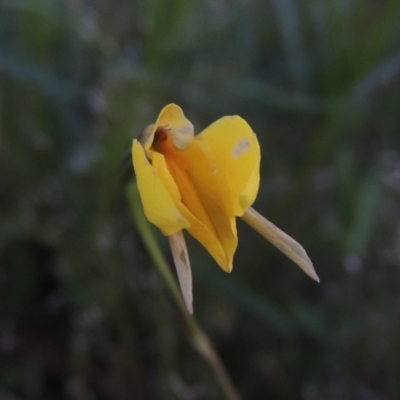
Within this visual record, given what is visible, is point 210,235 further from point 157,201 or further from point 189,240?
point 189,240

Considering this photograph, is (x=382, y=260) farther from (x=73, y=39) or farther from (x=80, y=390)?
(x=73, y=39)

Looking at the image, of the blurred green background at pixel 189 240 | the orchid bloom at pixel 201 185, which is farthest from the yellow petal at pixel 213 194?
the blurred green background at pixel 189 240

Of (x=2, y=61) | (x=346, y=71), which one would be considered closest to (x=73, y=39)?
(x=2, y=61)

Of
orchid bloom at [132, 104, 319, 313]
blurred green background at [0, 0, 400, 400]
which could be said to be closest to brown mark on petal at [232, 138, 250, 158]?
orchid bloom at [132, 104, 319, 313]

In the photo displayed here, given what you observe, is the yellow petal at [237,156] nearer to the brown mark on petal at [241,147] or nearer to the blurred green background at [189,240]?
the brown mark on petal at [241,147]

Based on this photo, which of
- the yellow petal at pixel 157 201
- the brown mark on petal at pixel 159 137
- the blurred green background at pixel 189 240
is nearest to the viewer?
the yellow petal at pixel 157 201

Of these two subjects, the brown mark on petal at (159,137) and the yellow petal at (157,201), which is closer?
the yellow petal at (157,201)

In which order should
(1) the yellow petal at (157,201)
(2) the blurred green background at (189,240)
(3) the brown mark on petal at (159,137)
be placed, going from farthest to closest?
(2) the blurred green background at (189,240) → (3) the brown mark on petal at (159,137) → (1) the yellow petal at (157,201)

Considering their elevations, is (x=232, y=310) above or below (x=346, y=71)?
below
